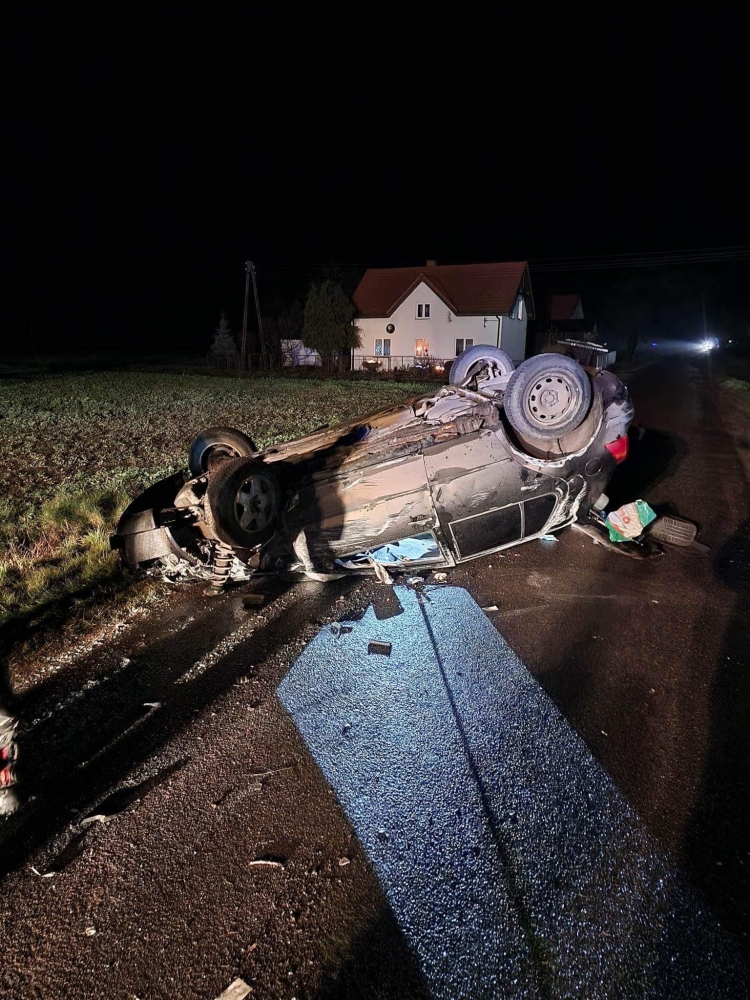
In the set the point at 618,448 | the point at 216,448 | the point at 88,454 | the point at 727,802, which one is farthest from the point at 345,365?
the point at 727,802

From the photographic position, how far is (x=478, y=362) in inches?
236

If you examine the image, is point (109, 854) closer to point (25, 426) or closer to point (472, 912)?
point (472, 912)

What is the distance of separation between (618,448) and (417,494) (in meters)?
1.89

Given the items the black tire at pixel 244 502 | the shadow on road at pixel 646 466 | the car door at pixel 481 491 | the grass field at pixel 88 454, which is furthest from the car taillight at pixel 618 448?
the grass field at pixel 88 454

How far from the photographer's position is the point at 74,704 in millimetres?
3221

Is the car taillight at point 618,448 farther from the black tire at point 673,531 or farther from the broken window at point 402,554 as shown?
the broken window at point 402,554

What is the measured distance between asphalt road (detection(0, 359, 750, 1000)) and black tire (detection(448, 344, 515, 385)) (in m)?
2.67

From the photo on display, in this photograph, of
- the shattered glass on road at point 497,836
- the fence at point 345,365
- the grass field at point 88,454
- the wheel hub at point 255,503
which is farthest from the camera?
the fence at point 345,365

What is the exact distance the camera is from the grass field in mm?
4719

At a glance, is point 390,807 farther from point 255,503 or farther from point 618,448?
point 618,448

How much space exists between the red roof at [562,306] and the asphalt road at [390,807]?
5010 cm

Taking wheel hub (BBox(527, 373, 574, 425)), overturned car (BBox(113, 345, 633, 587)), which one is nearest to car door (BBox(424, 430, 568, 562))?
overturned car (BBox(113, 345, 633, 587))

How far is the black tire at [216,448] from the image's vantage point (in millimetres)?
5096

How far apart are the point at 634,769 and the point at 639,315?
70.3 meters
